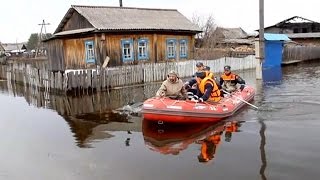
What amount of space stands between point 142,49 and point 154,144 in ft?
58.7

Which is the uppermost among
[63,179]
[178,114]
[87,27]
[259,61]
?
[87,27]

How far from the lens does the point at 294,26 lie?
59938mm

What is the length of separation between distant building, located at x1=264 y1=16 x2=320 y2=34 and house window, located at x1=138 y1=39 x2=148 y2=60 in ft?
121

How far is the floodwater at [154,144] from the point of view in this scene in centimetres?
843

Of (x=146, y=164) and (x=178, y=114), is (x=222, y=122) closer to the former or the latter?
(x=178, y=114)

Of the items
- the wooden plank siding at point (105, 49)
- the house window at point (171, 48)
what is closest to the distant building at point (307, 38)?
the wooden plank siding at point (105, 49)

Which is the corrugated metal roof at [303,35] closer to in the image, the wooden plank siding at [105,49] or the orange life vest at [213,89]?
the wooden plank siding at [105,49]

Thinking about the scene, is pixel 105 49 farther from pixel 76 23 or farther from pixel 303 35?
pixel 303 35

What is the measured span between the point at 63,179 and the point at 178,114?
4.65 metres

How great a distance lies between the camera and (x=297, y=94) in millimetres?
18422

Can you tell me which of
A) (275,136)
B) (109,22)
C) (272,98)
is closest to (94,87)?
(109,22)


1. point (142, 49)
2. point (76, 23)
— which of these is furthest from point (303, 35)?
point (76, 23)

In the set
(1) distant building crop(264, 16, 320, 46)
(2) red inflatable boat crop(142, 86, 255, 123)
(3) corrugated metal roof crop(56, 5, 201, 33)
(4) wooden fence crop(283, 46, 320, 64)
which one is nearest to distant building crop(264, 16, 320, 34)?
(1) distant building crop(264, 16, 320, 46)

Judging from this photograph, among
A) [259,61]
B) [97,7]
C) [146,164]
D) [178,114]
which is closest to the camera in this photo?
[146,164]
